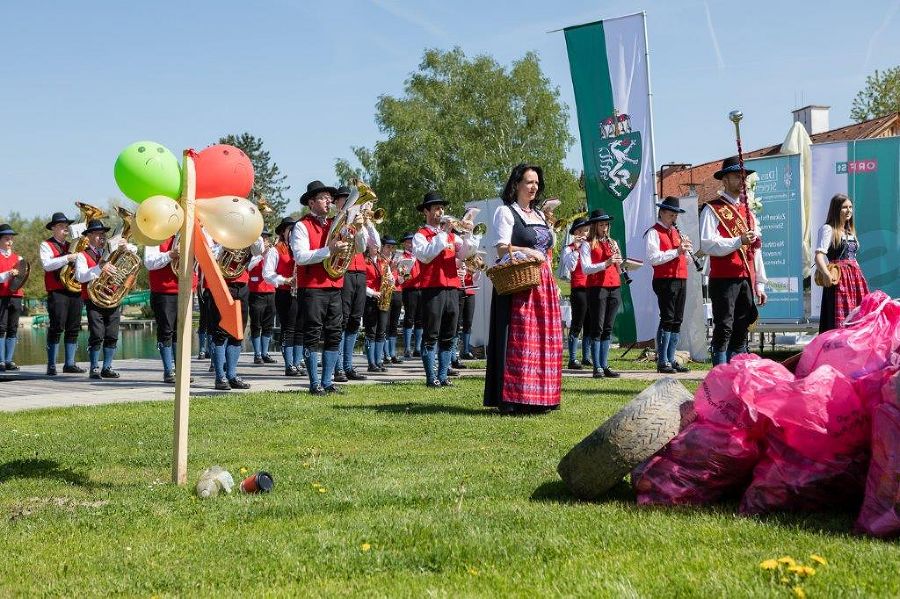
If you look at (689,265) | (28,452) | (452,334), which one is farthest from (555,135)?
(28,452)

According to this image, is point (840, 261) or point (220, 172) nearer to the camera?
point (220, 172)

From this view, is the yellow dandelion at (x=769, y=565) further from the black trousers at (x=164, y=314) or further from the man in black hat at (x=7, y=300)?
the man in black hat at (x=7, y=300)

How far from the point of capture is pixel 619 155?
15.5 metres

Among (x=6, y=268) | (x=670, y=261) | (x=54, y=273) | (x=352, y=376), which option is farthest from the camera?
(x=6, y=268)

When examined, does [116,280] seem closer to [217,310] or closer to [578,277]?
[217,310]

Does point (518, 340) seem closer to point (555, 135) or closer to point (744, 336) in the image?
point (744, 336)

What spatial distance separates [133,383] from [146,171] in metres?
7.74

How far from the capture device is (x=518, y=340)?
8.17 m

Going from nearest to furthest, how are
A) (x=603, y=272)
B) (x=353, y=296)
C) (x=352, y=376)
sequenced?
(x=353, y=296) → (x=352, y=376) → (x=603, y=272)

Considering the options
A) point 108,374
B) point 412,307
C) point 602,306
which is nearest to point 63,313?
point 108,374

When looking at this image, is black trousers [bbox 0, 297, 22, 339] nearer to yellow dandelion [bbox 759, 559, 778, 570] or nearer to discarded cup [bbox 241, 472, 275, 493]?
discarded cup [bbox 241, 472, 275, 493]

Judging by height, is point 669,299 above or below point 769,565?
above

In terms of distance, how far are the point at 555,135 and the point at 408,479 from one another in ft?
145

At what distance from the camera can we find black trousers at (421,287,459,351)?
35.1ft
